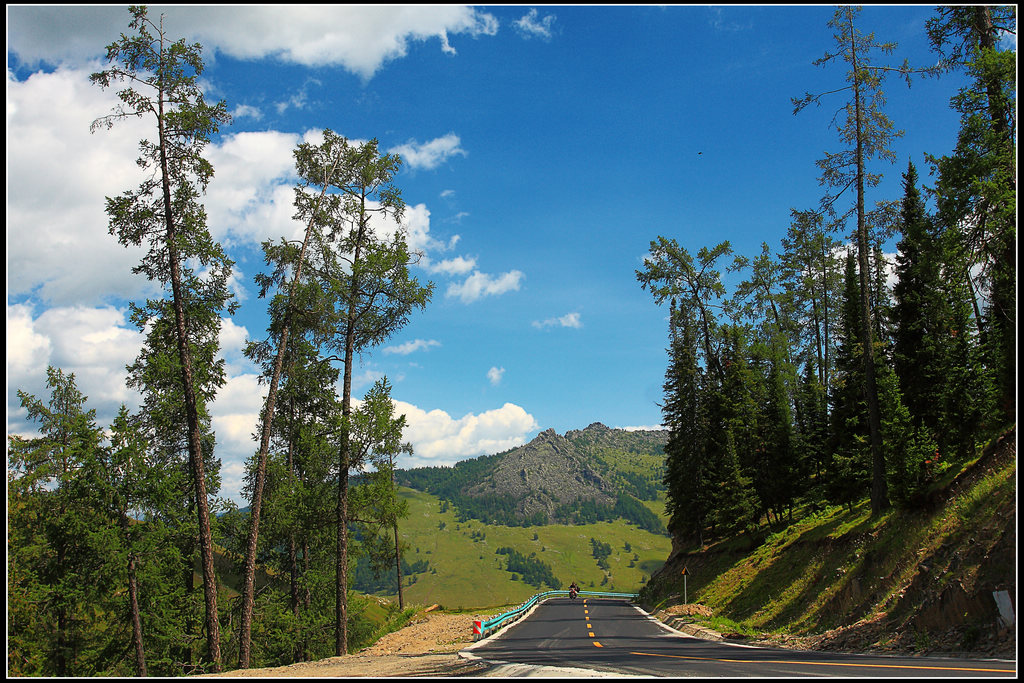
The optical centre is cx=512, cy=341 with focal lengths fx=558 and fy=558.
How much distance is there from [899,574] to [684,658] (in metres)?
7.45

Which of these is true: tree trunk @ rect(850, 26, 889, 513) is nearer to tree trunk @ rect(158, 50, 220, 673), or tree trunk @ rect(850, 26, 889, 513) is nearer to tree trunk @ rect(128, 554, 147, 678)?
tree trunk @ rect(158, 50, 220, 673)

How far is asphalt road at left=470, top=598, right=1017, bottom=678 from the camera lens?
28.4 ft

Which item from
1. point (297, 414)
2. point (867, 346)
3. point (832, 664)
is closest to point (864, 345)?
point (867, 346)

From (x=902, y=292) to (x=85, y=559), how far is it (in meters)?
37.9

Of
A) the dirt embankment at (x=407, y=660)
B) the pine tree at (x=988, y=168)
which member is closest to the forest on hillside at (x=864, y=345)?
the pine tree at (x=988, y=168)

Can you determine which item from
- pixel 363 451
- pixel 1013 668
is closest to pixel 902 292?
pixel 1013 668

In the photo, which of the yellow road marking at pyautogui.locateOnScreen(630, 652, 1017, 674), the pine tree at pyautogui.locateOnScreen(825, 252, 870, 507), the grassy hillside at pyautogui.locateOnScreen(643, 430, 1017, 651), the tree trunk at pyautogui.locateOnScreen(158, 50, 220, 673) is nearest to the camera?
the yellow road marking at pyautogui.locateOnScreen(630, 652, 1017, 674)

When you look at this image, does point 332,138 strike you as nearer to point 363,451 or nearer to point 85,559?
point 363,451

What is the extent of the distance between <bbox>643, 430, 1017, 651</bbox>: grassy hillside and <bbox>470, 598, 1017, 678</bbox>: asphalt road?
1613 mm

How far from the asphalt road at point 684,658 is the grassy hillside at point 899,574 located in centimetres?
161

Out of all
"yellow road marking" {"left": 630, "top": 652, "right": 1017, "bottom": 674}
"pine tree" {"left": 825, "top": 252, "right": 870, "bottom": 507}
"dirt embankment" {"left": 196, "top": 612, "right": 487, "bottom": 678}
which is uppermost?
"pine tree" {"left": 825, "top": 252, "right": 870, "bottom": 507}

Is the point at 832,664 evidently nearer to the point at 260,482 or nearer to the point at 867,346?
the point at 867,346

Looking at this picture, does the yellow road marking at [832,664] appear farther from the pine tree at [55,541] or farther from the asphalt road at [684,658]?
the pine tree at [55,541]

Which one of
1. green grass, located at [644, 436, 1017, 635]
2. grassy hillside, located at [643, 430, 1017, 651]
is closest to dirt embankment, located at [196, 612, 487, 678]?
grassy hillside, located at [643, 430, 1017, 651]
